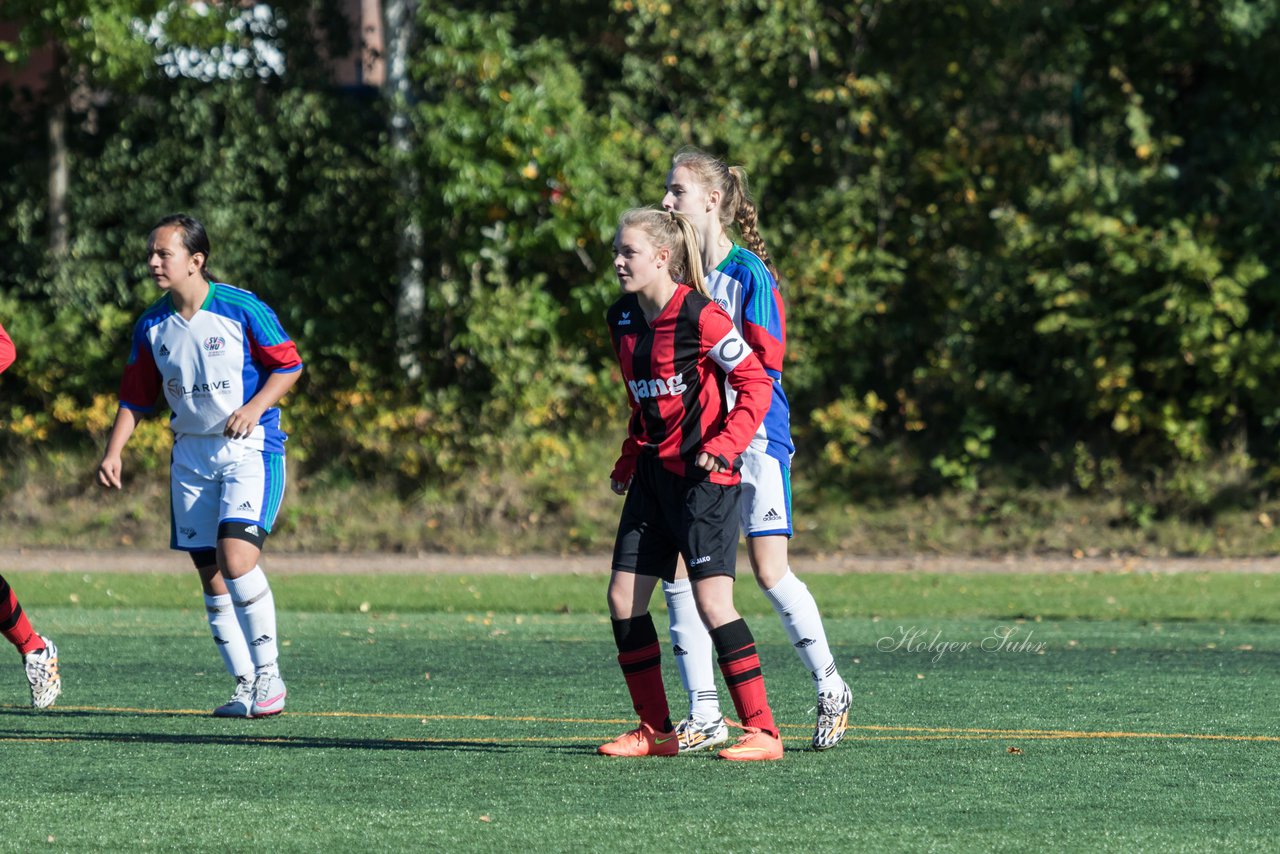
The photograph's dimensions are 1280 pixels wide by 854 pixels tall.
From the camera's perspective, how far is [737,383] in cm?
539

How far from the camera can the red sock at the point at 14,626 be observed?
7062mm

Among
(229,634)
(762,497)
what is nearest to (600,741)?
(762,497)

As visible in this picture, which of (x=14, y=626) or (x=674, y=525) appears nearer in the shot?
(x=674, y=525)

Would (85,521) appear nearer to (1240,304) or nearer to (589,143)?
(589,143)

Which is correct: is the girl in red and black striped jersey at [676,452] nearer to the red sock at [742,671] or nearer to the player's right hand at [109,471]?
the red sock at [742,671]

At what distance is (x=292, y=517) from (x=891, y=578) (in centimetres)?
602

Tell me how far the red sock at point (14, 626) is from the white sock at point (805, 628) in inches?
126

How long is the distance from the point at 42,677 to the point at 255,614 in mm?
936

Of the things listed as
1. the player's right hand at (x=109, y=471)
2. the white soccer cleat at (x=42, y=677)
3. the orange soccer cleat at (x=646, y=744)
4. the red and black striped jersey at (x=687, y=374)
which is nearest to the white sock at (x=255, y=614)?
the player's right hand at (x=109, y=471)

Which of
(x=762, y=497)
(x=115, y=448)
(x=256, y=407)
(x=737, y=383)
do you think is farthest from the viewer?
(x=115, y=448)

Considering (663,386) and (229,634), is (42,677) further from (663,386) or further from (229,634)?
(663,386)

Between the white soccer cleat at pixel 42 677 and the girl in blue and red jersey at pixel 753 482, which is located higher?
the girl in blue and red jersey at pixel 753 482

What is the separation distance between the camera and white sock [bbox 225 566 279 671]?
6840mm

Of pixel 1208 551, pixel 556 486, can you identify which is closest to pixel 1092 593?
pixel 1208 551
